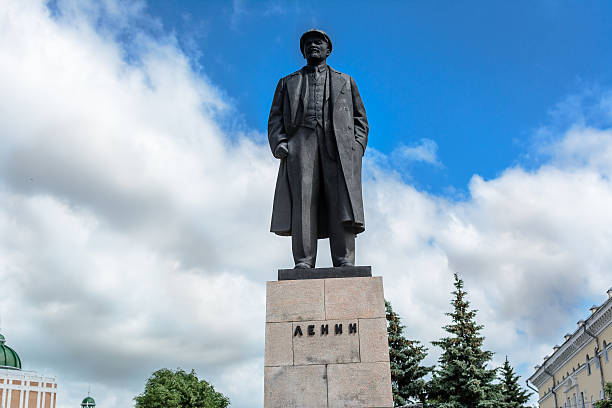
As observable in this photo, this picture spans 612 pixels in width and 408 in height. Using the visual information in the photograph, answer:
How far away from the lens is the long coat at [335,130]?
9430mm

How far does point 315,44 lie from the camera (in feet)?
32.5

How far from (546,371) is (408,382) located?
4277cm

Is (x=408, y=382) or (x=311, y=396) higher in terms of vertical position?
(x=408, y=382)

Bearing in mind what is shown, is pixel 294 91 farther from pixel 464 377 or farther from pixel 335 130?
pixel 464 377

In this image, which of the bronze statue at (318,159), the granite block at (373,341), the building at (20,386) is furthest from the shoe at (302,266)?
the building at (20,386)

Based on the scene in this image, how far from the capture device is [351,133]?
9617 mm

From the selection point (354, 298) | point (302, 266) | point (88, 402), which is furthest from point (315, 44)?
point (88, 402)

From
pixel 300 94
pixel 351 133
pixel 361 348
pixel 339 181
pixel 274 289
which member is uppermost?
pixel 300 94

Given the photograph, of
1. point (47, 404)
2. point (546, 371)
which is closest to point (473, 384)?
point (546, 371)

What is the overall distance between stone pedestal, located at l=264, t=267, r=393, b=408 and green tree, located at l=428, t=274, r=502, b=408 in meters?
24.6

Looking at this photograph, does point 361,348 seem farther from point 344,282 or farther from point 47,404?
point 47,404

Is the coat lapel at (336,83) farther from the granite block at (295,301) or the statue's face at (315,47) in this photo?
the granite block at (295,301)

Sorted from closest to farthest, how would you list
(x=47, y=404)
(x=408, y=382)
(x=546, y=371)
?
(x=408, y=382)
(x=546, y=371)
(x=47, y=404)

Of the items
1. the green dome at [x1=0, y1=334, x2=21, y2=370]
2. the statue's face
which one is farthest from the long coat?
the green dome at [x1=0, y1=334, x2=21, y2=370]
